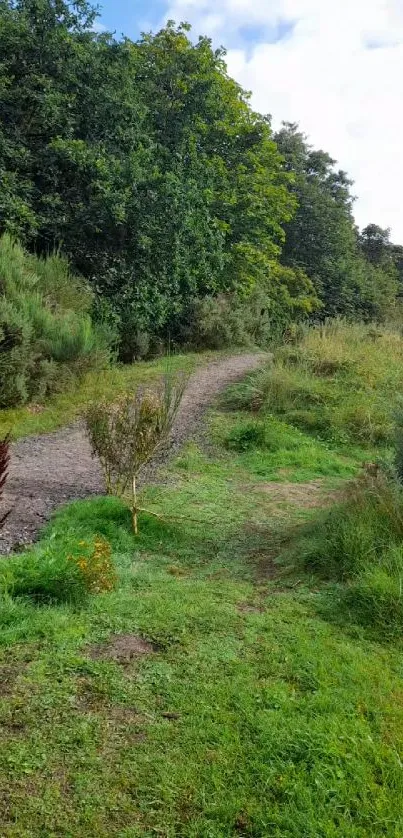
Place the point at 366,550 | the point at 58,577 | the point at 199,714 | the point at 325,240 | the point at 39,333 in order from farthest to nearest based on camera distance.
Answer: the point at 325,240 < the point at 39,333 < the point at 366,550 < the point at 58,577 < the point at 199,714

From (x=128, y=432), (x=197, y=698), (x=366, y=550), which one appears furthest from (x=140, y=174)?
(x=197, y=698)

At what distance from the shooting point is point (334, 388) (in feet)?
33.4

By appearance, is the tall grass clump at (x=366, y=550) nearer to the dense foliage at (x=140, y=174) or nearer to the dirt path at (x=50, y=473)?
the dirt path at (x=50, y=473)

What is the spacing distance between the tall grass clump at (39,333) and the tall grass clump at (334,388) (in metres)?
2.82

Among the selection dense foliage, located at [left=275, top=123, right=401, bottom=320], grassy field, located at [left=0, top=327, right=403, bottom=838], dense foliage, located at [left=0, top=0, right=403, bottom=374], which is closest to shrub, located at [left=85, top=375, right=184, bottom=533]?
grassy field, located at [left=0, top=327, right=403, bottom=838]

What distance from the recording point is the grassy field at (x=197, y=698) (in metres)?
2.10

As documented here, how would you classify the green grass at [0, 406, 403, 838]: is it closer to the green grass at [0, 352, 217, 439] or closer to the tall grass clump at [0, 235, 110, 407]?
the green grass at [0, 352, 217, 439]

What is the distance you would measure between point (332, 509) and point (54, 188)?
32.8 ft

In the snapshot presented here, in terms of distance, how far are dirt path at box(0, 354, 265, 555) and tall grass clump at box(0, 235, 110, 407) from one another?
1.15m

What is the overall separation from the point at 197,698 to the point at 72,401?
7244mm

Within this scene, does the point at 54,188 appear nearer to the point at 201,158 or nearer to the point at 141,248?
the point at 141,248

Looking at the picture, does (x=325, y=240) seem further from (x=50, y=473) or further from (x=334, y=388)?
(x=50, y=473)

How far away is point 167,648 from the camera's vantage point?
312 centimetres

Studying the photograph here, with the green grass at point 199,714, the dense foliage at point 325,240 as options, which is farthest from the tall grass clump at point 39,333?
the dense foliage at point 325,240
